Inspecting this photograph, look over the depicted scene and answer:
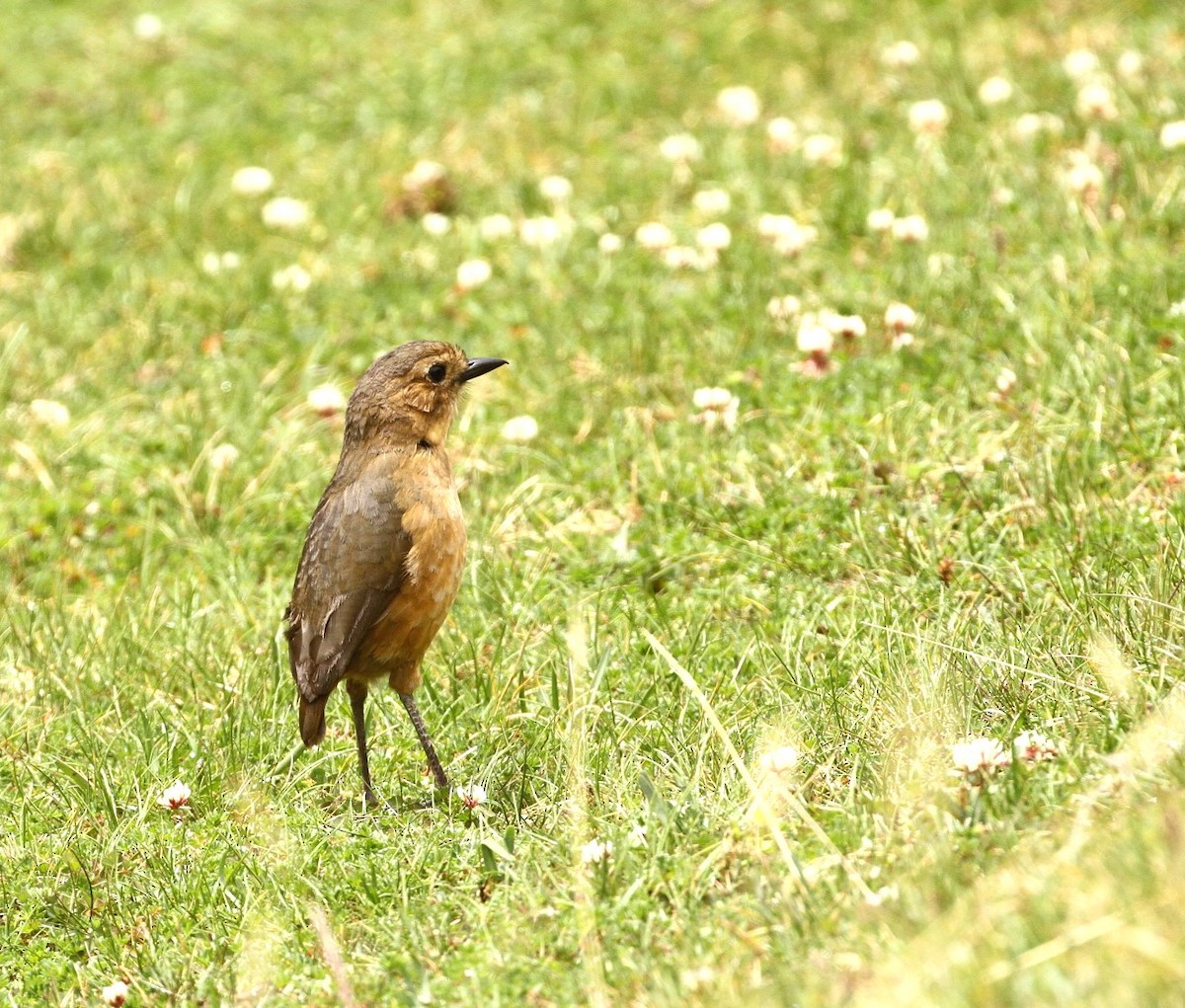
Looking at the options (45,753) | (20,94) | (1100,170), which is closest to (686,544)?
(45,753)

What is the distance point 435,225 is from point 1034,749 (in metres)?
5.38

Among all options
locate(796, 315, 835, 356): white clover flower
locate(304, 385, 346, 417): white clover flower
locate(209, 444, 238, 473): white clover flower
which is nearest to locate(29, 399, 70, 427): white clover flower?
locate(209, 444, 238, 473): white clover flower

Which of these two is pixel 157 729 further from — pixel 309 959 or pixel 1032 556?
pixel 1032 556

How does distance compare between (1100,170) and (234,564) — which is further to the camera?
(1100,170)

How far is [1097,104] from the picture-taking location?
839 centimetres

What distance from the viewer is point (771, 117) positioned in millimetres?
9711

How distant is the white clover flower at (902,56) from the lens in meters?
9.52

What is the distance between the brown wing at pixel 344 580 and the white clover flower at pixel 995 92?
190 inches

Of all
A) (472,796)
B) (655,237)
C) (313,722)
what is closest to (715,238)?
(655,237)

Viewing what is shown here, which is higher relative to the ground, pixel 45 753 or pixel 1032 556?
pixel 1032 556

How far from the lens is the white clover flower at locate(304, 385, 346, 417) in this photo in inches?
289

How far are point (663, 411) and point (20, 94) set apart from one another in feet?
20.6

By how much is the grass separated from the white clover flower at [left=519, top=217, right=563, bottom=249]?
12 centimetres

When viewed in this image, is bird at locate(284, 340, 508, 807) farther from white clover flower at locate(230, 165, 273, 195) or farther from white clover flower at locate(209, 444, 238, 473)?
white clover flower at locate(230, 165, 273, 195)
